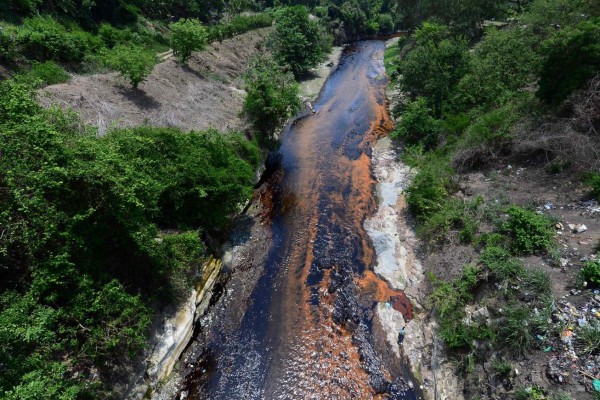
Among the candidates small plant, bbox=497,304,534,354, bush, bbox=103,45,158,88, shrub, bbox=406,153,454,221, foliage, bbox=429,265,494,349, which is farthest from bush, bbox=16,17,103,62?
small plant, bbox=497,304,534,354

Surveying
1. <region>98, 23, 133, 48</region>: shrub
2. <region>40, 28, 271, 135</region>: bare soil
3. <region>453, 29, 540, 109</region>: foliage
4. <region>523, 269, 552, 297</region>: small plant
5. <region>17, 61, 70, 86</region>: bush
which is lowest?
<region>523, 269, 552, 297</region>: small plant

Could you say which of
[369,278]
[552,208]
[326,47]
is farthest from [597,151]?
[326,47]

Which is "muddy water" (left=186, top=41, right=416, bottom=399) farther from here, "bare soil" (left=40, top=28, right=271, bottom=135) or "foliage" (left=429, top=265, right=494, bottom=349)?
"bare soil" (left=40, top=28, right=271, bottom=135)

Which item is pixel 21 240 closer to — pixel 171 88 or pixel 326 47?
pixel 171 88

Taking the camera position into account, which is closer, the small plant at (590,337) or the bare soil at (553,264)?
the small plant at (590,337)

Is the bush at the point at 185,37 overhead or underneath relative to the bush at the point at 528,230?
overhead

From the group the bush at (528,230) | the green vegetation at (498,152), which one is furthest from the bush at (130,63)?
the bush at (528,230)

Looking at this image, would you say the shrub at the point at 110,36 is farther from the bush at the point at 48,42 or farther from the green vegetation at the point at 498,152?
the green vegetation at the point at 498,152
